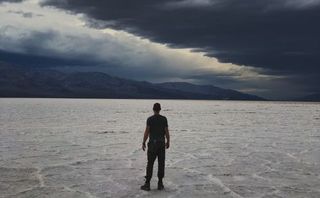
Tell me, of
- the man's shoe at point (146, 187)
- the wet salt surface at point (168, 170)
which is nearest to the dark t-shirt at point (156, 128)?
the man's shoe at point (146, 187)

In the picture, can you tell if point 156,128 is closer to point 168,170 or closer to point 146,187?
point 146,187

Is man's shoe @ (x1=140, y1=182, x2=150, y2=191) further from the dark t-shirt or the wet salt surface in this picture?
the dark t-shirt

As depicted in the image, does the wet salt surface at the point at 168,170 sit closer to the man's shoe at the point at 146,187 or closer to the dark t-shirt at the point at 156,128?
the man's shoe at the point at 146,187

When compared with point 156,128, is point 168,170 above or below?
below

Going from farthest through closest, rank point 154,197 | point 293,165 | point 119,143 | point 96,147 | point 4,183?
point 119,143
point 96,147
point 293,165
point 4,183
point 154,197

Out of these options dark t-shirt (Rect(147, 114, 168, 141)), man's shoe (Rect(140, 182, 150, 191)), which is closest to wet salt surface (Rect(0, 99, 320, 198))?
man's shoe (Rect(140, 182, 150, 191))

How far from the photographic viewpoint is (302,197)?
1149 cm

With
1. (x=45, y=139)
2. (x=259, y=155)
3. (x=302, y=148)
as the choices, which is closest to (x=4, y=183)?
(x=259, y=155)

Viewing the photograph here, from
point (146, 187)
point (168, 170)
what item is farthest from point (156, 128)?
point (168, 170)

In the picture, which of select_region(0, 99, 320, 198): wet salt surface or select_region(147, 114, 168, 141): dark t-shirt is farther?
select_region(0, 99, 320, 198): wet salt surface

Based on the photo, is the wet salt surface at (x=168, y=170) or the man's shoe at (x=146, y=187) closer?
the man's shoe at (x=146, y=187)

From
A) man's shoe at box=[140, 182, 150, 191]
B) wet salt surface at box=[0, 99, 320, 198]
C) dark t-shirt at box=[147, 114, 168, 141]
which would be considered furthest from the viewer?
wet salt surface at box=[0, 99, 320, 198]

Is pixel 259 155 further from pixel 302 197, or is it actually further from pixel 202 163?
pixel 302 197

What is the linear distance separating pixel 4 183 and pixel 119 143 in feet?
40.1
